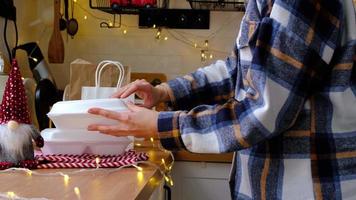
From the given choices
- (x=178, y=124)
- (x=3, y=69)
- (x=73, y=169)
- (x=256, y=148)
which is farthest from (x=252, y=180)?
(x=3, y=69)

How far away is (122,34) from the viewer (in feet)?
7.35

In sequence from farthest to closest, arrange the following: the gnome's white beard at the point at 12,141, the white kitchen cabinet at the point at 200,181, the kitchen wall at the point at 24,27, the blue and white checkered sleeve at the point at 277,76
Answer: the kitchen wall at the point at 24,27, the white kitchen cabinet at the point at 200,181, the gnome's white beard at the point at 12,141, the blue and white checkered sleeve at the point at 277,76

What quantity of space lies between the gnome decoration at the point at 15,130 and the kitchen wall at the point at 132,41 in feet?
4.15

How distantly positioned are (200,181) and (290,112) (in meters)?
1.10

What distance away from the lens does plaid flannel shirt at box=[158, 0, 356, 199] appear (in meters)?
0.67

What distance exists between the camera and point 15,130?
936 mm

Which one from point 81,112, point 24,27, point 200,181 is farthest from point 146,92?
point 24,27

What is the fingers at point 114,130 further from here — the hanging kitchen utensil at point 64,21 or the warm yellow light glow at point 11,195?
the hanging kitchen utensil at point 64,21

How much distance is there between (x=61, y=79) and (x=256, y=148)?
65.2 inches

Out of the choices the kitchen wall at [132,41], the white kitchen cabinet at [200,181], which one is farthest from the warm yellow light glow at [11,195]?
the kitchen wall at [132,41]

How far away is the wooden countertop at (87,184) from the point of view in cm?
72

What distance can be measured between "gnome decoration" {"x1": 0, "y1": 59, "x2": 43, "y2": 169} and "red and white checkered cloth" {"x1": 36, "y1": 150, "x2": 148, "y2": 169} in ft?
0.12

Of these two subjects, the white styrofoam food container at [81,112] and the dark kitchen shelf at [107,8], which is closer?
the white styrofoam food container at [81,112]

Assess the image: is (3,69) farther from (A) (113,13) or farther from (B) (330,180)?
(B) (330,180)
